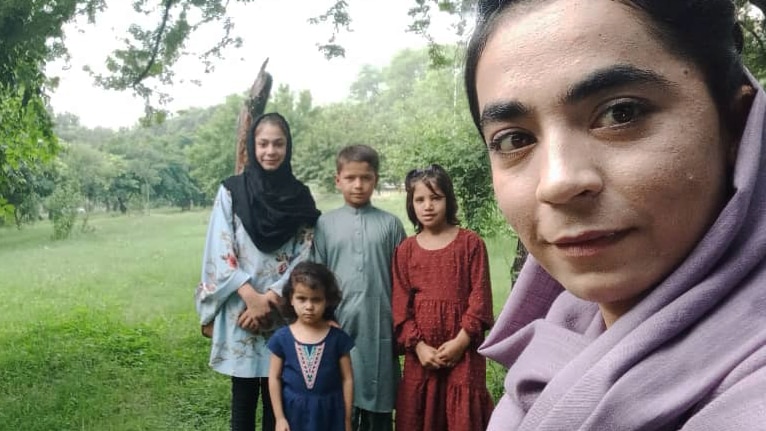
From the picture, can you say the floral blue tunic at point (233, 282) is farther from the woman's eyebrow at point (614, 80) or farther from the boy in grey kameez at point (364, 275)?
the woman's eyebrow at point (614, 80)

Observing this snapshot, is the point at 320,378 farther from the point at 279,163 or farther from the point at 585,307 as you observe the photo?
the point at 585,307

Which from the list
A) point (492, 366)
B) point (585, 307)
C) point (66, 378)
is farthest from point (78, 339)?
point (585, 307)

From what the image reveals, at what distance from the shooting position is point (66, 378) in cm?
511

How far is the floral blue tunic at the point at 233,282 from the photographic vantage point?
116 inches

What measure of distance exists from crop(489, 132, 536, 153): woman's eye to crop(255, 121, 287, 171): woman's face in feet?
7.90

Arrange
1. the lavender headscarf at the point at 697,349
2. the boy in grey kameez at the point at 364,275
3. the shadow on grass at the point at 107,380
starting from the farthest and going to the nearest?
the shadow on grass at the point at 107,380 < the boy in grey kameez at the point at 364,275 < the lavender headscarf at the point at 697,349

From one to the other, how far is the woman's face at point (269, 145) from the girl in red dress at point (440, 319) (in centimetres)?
68

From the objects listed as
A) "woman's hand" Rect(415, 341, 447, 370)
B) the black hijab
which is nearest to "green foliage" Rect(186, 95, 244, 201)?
the black hijab

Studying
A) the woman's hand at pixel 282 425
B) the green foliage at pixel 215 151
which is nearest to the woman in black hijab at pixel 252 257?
→ the woman's hand at pixel 282 425

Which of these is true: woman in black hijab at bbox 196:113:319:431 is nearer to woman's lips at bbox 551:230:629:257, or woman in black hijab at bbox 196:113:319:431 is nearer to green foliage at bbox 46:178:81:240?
woman's lips at bbox 551:230:629:257

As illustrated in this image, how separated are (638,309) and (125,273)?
11.3 m

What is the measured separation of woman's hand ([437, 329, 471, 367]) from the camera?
2770 millimetres

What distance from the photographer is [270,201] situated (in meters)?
3.00

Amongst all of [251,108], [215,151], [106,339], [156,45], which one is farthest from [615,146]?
[215,151]
